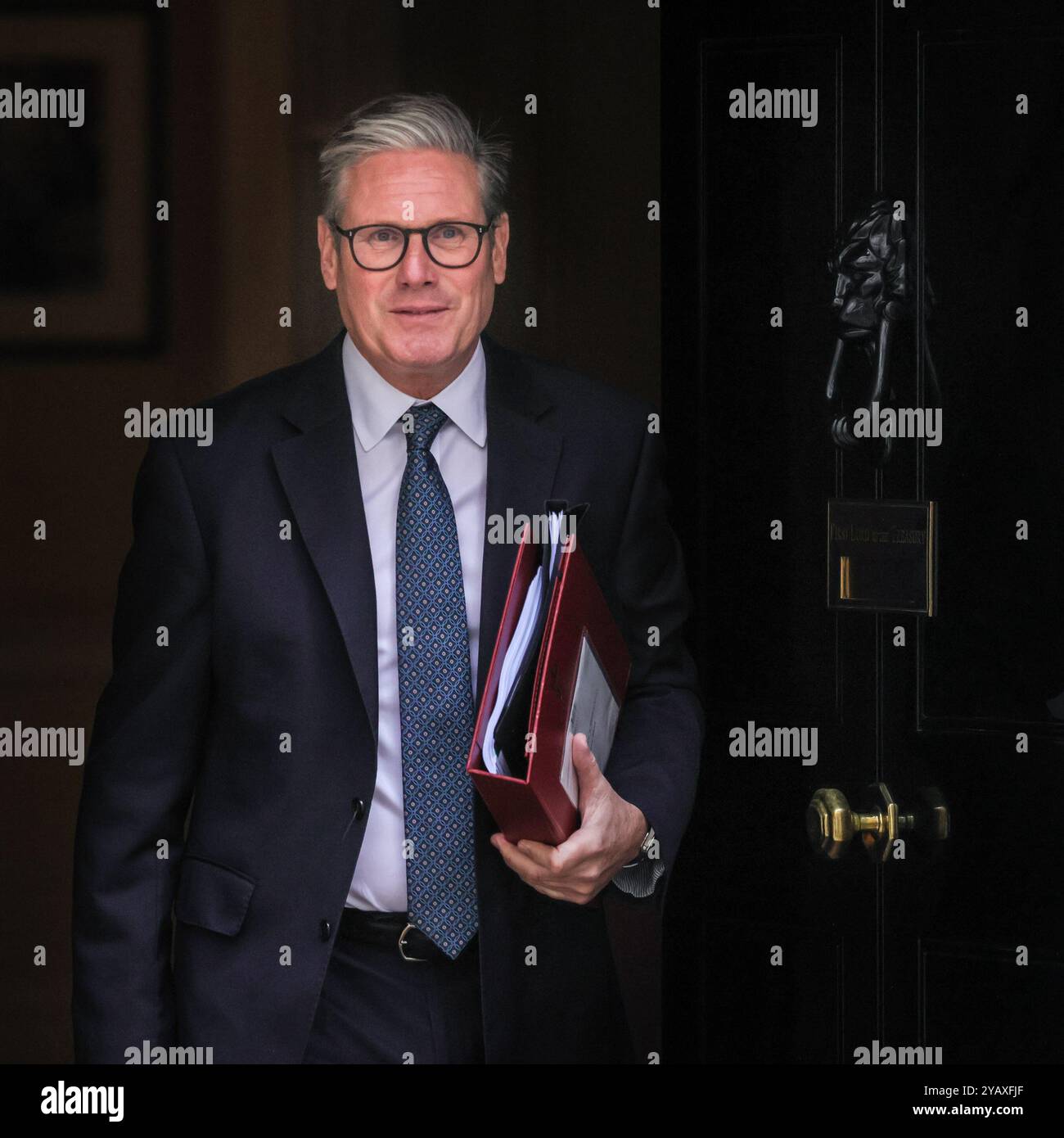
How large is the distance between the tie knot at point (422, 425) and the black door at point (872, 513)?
47cm

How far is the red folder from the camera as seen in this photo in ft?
4.97

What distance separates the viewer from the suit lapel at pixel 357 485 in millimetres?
1719

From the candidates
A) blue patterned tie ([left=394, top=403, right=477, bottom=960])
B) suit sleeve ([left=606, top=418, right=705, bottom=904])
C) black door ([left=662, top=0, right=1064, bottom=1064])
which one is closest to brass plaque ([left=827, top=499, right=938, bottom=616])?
black door ([left=662, top=0, right=1064, bottom=1064])

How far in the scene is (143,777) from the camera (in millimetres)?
1774

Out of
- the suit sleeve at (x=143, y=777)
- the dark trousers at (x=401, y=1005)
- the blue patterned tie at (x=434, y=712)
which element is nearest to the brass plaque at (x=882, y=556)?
the blue patterned tie at (x=434, y=712)

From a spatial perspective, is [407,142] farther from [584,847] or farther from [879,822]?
[879,822]

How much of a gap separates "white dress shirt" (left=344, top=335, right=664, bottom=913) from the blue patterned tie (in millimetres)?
16

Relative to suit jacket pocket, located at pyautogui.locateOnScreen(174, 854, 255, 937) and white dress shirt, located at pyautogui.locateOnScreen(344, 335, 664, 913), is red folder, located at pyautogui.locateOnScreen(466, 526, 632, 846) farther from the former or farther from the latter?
suit jacket pocket, located at pyautogui.locateOnScreen(174, 854, 255, 937)

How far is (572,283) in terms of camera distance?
2.13m

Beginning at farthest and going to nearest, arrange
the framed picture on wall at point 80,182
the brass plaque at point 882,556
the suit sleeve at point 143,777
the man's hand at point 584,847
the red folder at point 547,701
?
the framed picture on wall at point 80,182
the brass plaque at point 882,556
the suit sleeve at point 143,777
the man's hand at point 584,847
the red folder at point 547,701

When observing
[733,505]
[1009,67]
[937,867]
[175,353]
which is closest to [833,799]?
[937,867]

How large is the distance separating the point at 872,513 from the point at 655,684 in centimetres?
34

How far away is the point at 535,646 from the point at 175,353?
0.86 m

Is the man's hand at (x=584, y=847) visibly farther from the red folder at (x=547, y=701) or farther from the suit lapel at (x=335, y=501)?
the suit lapel at (x=335, y=501)
